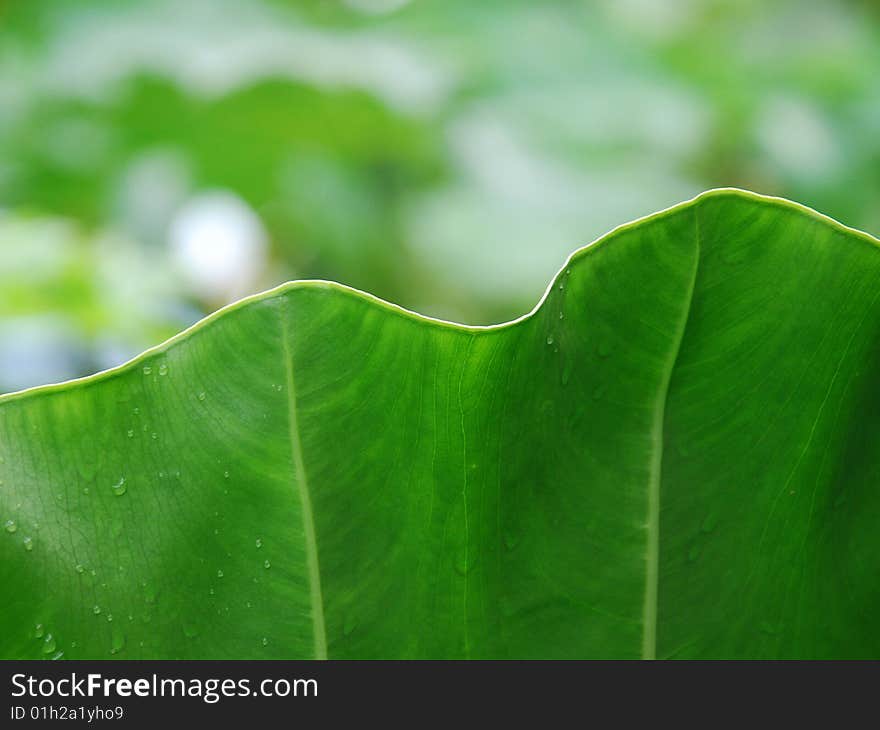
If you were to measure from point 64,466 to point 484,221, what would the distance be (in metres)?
1.38

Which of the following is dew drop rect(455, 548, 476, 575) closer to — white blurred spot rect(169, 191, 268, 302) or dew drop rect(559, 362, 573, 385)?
dew drop rect(559, 362, 573, 385)

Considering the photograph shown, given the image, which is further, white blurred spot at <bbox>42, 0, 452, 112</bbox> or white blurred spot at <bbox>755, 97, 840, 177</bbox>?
white blurred spot at <bbox>755, 97, 840, 177</bbox>

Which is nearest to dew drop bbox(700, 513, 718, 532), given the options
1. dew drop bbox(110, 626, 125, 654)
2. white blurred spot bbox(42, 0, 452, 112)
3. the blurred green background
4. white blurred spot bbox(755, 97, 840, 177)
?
dew drop bbox(110, 626, 125, 654)

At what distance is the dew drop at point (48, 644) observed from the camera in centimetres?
37

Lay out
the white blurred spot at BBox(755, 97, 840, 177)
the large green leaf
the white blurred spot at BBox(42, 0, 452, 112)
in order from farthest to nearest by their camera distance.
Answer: the white blurred spot at BBox(755, 97, 840, 177) < the white blurred spot at BBox(42, 0, 452, 112) < the large green leaf

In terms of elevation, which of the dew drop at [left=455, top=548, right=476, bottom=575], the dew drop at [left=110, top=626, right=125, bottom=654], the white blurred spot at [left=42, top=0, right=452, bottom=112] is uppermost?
the white blurred spot at [left=42, top=0, right=452, bottom=112]

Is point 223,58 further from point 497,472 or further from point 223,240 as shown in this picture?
point 497,472

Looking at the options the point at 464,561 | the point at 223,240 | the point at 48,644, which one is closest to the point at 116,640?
the point at 48,644

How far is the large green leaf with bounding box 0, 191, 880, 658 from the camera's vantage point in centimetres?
33

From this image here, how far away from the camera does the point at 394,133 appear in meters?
1.68

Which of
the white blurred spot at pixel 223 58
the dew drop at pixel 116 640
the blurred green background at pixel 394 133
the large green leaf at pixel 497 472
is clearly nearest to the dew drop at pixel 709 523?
the large green leaf at pixel 497 472

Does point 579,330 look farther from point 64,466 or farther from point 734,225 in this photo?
point 64,466

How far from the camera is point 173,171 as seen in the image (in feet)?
6.28
